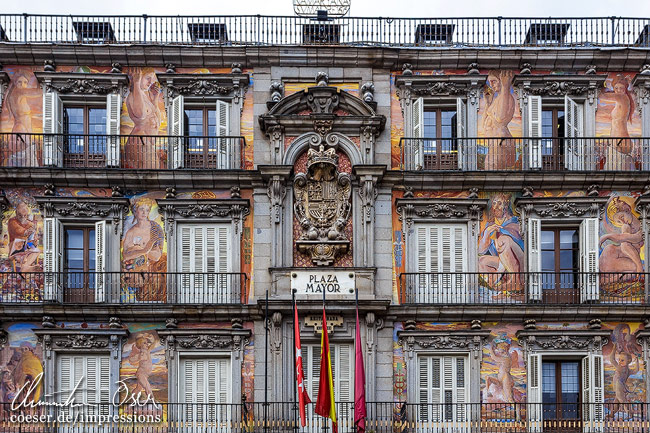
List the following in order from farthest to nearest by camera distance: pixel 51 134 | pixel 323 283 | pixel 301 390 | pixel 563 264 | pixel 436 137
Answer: pixel 436 137 < pixel 563 264 < pixel 51 134 < pixel 323 283 < pixel 301 390

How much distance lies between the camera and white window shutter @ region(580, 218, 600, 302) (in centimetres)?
3409

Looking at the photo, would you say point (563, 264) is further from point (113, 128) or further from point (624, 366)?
point (113, 128)

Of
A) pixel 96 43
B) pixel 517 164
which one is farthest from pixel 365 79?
pixel 96 43

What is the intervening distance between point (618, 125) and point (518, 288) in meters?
5.33

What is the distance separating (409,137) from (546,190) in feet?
12.8

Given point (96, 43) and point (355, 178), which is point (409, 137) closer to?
point (355, 178)

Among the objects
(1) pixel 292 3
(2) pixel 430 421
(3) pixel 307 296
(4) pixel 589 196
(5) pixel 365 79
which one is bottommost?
(2) pixel 430 421

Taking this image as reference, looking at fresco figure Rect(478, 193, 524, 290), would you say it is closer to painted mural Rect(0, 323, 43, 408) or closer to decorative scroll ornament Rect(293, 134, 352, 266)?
decorative scroll ornament Rect(293, 134, 352, 266)

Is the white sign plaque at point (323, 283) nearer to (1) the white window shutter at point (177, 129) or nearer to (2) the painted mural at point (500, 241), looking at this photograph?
(2) the painted mural at point (500, 241)

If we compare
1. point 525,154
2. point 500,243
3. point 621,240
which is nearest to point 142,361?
point 500,243

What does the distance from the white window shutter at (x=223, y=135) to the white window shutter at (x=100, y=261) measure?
3529 mm

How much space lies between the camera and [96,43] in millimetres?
35719

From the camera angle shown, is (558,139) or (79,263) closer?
(79,263)

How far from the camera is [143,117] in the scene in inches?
1389
